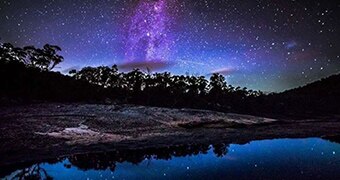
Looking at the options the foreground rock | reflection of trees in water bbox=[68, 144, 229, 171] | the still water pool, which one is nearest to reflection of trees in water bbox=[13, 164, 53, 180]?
the still water pool

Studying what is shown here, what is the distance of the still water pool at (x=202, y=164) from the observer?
11.9m

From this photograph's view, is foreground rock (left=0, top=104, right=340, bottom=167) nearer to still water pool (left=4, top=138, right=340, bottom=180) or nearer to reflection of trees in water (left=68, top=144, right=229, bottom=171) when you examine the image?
reflection of trees in water (left=68, top=144, right=229, bottom=171)

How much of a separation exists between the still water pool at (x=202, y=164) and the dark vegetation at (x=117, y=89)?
104 feet

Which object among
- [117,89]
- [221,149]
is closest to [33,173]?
[221,149]

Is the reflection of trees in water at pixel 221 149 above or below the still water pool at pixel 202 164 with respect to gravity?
above

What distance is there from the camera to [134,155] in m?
16.0

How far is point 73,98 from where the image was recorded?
173 ft

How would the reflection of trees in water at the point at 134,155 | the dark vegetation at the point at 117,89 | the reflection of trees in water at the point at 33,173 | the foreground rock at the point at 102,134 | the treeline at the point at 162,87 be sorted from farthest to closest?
the treeline at the point at 162,87 < the dark vegetation at the point at 117,89 < the foreground rock at the point at 102,134 < the reflection of trees in water at the point at 134,155 < the reflection of trees in water at the point at 33,173

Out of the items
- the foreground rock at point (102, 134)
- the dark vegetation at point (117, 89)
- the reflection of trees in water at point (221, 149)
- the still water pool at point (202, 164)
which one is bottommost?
the still water pool at point (202, 164)

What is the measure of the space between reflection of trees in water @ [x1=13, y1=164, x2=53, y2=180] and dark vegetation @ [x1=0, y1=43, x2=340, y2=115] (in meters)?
31.8

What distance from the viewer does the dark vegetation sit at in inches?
2046

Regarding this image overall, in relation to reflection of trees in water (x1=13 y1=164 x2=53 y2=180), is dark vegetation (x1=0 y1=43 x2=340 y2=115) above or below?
above

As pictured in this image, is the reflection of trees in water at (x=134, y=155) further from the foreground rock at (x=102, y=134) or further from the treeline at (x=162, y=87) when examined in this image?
the treeline at (x=162, y=87)

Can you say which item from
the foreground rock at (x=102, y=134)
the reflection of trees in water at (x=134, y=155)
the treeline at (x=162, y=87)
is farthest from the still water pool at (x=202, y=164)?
the treeline at (x=162, y=87)
